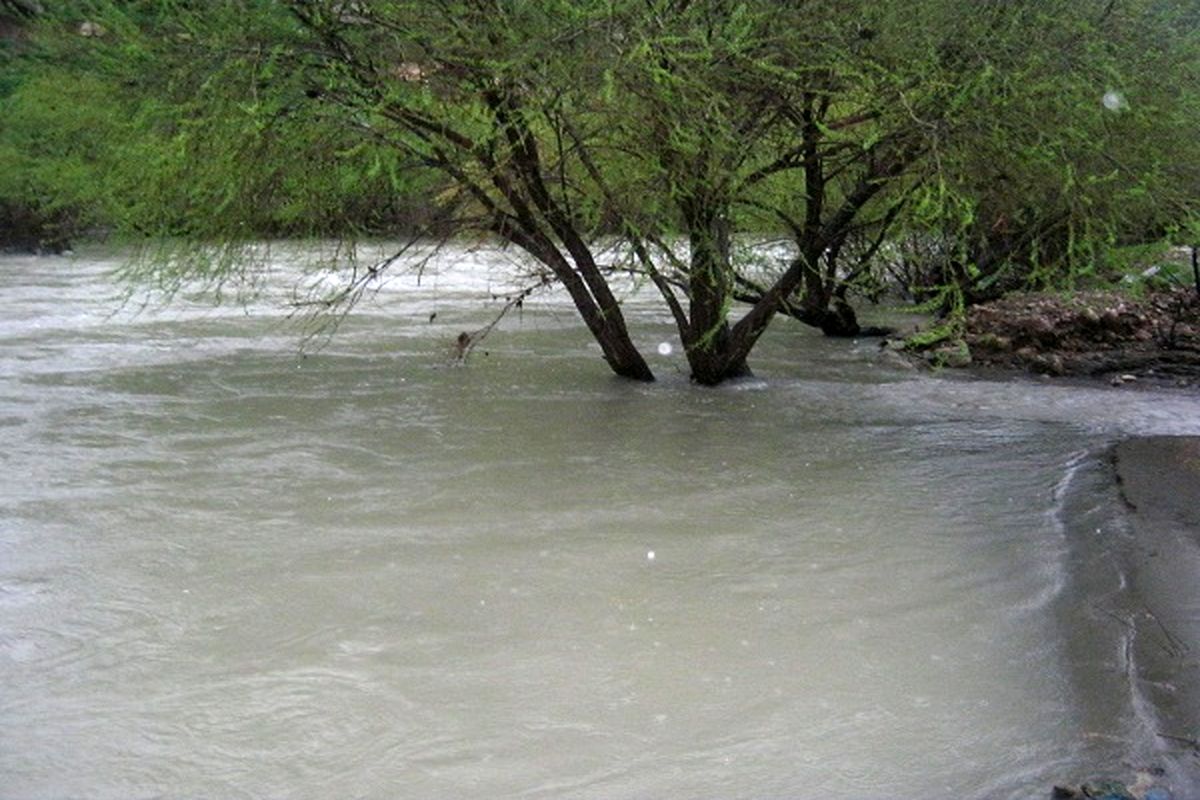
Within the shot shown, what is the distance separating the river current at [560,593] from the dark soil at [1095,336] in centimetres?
118

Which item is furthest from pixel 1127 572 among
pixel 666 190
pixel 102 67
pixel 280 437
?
pixel 102 67

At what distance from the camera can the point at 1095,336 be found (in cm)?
1423

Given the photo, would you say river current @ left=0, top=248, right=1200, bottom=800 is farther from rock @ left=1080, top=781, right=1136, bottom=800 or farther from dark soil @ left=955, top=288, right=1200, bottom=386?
dark soil @ left=955, top=288, right=1200, bottom=386

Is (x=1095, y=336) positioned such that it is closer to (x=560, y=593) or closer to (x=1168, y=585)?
(x=1168, y=585)

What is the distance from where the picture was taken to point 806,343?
1595 centimetres

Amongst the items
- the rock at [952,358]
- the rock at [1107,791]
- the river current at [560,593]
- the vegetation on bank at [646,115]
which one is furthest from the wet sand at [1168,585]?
the rock at [952,358]

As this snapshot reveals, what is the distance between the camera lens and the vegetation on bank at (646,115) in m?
8.88

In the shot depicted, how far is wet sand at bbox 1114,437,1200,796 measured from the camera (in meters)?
4.70

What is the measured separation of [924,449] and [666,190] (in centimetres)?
271

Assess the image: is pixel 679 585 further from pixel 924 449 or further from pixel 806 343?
pixel 806 343

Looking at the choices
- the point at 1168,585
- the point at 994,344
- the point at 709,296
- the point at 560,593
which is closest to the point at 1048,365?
the point at 994,344

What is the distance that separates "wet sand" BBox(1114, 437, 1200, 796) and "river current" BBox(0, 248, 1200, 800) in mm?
108

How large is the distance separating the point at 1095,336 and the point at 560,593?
9.87 m

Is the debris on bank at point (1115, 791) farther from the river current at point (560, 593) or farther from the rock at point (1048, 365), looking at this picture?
the rock at point (1048, 365)
